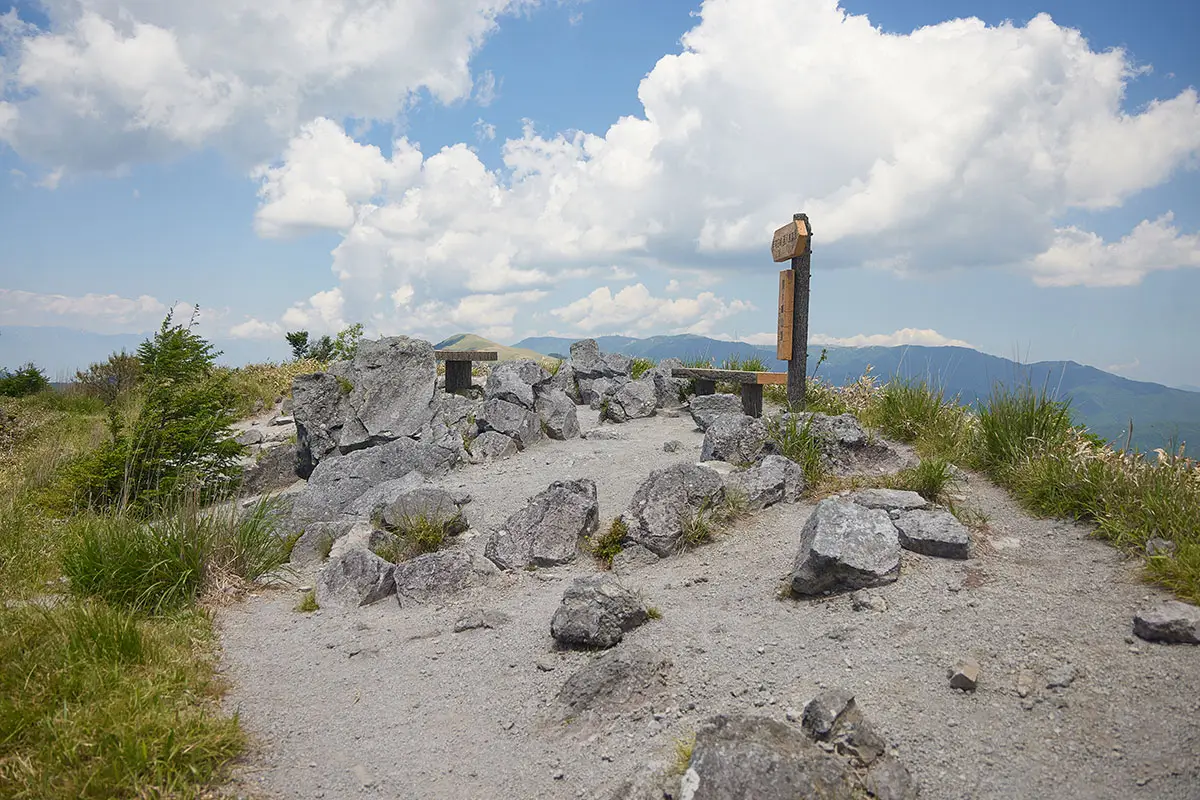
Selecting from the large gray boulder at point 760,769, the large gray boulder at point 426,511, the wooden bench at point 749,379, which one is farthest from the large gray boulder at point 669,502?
the wooden bench at point 749,379

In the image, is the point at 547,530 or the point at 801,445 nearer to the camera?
the point at 547,530

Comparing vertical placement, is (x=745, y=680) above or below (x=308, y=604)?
above

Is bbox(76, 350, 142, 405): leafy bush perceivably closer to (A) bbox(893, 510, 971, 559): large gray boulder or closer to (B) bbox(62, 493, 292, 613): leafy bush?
(B) bbox(62, 493, 292, 613): leafy bush

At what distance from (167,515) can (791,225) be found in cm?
826

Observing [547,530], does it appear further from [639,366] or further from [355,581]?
[639,366]

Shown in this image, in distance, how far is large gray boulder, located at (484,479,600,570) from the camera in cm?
639

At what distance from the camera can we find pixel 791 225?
34.7 ft

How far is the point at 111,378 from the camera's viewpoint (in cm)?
1959

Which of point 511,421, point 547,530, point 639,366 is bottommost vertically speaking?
point 547,530

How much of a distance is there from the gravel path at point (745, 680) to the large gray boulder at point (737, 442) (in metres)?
1.82

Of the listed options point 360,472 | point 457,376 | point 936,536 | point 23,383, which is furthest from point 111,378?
point 936,536

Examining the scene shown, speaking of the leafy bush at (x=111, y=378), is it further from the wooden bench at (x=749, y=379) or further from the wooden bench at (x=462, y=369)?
the wooden bench at (x=749, y=379)

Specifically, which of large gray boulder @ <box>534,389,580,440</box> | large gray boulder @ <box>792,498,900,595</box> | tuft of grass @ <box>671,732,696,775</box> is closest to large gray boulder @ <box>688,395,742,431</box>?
large gray boulder @ <box>534,389,580,440</box>

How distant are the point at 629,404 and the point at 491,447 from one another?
113 inches
